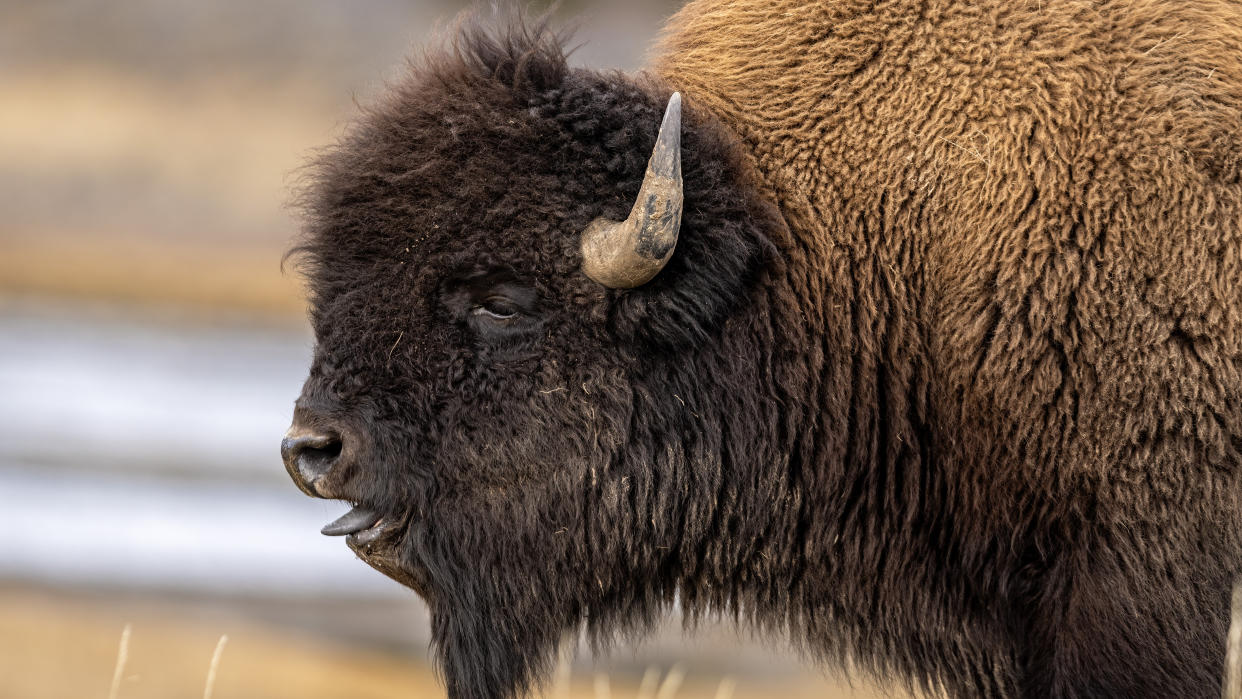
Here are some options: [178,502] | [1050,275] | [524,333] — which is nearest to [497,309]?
[524,333]

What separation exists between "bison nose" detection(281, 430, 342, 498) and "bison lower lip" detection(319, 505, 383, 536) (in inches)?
3.3

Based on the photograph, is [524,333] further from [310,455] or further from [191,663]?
[191,663]

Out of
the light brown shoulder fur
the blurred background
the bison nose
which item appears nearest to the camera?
the light brown shoulder fur

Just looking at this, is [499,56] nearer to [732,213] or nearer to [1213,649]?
[732,213]

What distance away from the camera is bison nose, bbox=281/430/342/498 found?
10.2 feet

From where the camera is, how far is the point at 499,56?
3283mm

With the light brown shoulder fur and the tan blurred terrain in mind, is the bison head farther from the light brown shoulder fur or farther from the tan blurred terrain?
the tan blurred terrain

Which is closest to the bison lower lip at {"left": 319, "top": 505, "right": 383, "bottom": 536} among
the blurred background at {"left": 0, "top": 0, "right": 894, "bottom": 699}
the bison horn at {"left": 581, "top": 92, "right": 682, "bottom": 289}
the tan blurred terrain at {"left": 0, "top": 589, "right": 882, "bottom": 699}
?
the bison horn at {"left": 581, "top": 92, "right": 682, "bottom": 289}

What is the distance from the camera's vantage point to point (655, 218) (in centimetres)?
301

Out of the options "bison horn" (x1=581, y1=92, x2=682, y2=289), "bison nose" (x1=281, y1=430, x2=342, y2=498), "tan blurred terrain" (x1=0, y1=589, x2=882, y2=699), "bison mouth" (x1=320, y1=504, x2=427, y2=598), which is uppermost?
"tan blurred terrain" (x1=0, y1=589, x2=882, y2=699)

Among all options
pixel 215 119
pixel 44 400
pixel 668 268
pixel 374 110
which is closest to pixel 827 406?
pixel 668 268

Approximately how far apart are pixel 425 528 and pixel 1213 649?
5.58ft

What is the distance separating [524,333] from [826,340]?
686mm

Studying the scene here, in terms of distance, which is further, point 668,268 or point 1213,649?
point 668,268
